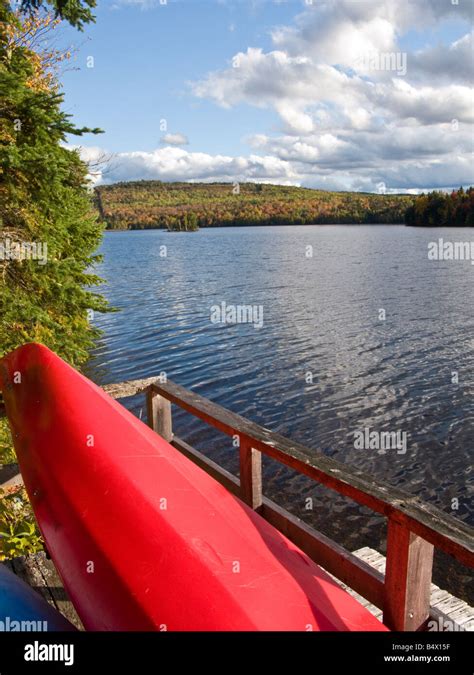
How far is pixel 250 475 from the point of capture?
3986mm

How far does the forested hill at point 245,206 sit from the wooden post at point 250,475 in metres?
143

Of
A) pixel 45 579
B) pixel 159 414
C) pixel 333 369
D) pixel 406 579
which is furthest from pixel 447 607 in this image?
pixel 333 369

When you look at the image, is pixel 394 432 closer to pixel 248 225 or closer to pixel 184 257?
pixel 184 257

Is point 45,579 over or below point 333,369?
over

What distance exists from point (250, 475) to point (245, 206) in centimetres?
18376

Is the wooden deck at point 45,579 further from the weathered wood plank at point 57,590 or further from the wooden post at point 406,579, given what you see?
the wooden post at point 406,579

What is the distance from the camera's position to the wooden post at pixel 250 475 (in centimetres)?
390

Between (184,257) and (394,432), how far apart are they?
55415 mm

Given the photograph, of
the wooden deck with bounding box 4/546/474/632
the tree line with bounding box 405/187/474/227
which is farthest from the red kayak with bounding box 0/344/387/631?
the tree line with bounding box 405/187/474/227

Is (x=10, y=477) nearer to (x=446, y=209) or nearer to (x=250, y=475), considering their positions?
(x=250, y=475)

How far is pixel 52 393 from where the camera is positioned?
13.2 ft

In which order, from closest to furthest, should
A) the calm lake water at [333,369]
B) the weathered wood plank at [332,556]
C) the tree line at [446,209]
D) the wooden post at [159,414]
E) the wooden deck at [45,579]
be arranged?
1. the weathered wood plank at [332,556]
2. the wooden deck at [45,579]
3. the wooden post at [159,414]
4. the calm lake water at [333,369]
5. the tree line at [446,209]

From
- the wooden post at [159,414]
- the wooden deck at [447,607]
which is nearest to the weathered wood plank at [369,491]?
the wooden post at [159,414]

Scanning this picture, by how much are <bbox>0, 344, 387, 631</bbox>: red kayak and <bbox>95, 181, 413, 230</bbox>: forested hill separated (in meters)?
143
